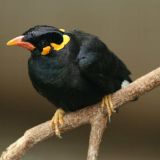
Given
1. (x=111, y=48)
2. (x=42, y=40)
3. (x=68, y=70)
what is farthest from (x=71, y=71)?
(x=111, y=48)

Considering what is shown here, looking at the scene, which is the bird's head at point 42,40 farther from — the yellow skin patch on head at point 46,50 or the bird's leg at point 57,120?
the bird's leg at point 57,120

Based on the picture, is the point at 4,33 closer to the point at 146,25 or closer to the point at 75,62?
the point at 146,25

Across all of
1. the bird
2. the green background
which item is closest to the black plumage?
the bird

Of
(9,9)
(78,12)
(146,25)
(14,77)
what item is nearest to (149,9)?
(146,25)

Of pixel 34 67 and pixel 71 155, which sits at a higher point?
pixel 34 67

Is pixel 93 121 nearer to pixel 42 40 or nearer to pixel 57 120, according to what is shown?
pixel 57 120

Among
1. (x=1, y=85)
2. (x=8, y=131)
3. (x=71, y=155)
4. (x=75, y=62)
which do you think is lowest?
(x=71, y=155)

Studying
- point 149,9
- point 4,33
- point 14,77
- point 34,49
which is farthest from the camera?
point 14,77

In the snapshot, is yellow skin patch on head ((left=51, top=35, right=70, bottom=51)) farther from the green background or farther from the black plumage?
the green background
